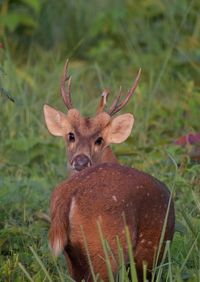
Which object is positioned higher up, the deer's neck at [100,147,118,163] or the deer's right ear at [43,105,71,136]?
the deer's right ear at [43,105,71,136]

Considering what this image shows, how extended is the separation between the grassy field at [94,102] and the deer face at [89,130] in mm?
308

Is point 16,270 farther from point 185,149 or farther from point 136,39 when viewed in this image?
point 136,39

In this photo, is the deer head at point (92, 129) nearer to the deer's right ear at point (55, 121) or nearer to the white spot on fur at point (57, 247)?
the deer's right ear at point (55, 121)

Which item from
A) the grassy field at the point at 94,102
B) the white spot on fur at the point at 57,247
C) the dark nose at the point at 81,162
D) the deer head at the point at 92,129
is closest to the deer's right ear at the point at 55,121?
the deer head at the point at 92,129

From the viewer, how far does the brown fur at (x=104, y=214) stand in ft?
13.9

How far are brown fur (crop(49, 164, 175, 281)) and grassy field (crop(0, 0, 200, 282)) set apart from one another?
4.5 inches

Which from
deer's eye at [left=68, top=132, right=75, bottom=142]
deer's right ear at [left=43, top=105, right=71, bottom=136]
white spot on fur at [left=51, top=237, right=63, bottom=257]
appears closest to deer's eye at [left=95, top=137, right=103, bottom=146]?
deer's eye at [left=68, top=132, right=75, bottom=142]

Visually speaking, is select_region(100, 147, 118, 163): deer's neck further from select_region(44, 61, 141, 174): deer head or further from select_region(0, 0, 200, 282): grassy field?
select_region(0, 0, 200, 282): grassy field

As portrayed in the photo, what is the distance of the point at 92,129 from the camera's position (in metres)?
6.46

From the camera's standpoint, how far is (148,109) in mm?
8023

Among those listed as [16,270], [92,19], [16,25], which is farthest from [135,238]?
[92,19]

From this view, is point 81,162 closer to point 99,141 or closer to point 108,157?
point 108,157

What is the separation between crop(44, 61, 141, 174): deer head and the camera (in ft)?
20.7

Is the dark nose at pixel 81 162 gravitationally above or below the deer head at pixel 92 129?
below
